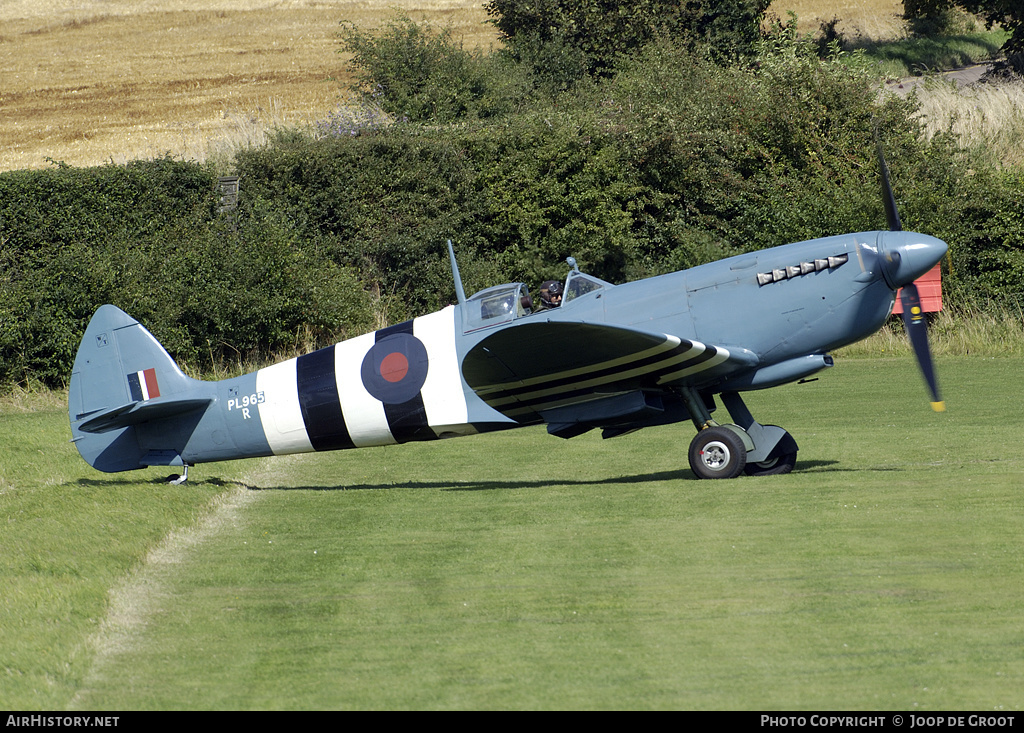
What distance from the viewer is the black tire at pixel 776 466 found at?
1026cm

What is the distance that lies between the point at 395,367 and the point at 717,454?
322 centimetres

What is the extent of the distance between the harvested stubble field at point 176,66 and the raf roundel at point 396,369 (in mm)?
17370

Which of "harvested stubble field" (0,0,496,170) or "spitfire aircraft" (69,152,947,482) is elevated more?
"harvested stubble field" (0,0,496,170)

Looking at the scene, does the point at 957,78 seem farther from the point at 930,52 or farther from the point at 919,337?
the point at 919,337

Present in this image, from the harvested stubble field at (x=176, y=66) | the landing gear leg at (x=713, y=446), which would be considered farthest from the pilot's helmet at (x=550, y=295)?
the harvested stubble field at (x=176, y=66)

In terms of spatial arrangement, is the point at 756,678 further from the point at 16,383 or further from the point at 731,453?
the point at 16,383

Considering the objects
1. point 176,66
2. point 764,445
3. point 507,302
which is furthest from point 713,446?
point 176,66

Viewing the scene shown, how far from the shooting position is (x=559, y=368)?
9820 mm

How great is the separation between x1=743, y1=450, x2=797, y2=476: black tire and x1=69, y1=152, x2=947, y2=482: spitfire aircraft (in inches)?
0.7

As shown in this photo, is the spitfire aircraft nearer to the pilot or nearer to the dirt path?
the pilot

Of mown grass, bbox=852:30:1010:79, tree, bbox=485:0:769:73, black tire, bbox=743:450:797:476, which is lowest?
black tire, bbox=743:450:797:476

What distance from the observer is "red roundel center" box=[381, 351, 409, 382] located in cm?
1060

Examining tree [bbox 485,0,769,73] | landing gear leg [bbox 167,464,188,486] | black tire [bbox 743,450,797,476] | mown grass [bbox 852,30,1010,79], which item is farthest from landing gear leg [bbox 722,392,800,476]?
mown grass [bbox 852,30,1010,79]

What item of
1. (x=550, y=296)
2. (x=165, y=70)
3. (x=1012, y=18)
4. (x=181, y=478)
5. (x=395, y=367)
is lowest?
(x=181, y=478)
